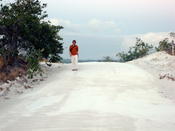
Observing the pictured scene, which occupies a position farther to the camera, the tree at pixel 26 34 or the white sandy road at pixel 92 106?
the tree at pixel 26 34

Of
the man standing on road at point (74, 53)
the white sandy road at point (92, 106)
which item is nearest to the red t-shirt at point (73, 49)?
the man standing on road at point (74, 53)

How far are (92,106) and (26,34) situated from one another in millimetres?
9629

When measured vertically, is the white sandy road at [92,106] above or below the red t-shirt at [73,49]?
below

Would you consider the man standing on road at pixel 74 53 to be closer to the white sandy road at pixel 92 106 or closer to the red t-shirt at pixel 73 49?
the red t-shirt at pixel 73 49

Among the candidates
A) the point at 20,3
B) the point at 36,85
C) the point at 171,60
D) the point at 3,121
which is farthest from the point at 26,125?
the point at 171,60

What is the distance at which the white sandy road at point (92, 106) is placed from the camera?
1044 cm

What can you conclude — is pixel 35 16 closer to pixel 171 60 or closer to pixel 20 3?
pixel 20 3

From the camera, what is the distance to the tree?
2084cm

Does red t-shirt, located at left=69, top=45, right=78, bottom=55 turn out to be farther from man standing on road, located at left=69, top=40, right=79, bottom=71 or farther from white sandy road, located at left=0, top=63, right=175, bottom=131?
white sandy road, located at left=0, top=63, right=175, bottom=131

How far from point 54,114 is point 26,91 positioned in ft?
17.3

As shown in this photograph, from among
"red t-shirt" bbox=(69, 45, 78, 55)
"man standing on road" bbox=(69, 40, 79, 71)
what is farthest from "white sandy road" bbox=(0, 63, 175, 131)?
"red t-shirt" bbox=(69, 45, 78, 55)

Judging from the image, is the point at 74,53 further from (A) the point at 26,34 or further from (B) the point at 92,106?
(B) the point at 92,106

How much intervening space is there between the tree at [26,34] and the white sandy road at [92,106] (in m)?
2.73

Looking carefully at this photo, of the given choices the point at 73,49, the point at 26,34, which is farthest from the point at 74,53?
the point at 26,34
